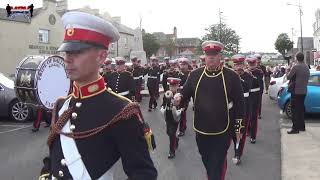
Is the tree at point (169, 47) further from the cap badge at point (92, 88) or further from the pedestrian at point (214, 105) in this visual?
the cap badge at point (92, 88)

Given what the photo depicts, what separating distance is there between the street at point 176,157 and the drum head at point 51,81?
2.46 m

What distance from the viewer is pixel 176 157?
31.2ft

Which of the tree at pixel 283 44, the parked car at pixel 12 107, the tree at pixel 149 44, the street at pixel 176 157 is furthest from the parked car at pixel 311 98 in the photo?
the tree at pixel 149 44

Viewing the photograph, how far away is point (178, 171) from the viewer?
27.5 feet

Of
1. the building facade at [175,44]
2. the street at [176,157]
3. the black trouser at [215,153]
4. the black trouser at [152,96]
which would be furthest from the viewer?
the building facade at [175,44]

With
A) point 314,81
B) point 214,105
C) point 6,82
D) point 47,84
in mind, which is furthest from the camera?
point 6,82

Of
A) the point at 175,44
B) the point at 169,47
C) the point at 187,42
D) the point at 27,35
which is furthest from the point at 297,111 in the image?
the point at 187,42

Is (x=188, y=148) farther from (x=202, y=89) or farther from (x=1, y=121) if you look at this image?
(x=1, y=121)

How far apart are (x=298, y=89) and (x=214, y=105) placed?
21.7ft

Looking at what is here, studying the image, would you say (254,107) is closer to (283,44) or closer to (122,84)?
(122,84)

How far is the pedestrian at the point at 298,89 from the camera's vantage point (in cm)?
1182

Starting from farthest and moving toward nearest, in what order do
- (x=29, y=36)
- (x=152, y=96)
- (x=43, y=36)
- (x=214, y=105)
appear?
(x=43, y=36) < (x=29, y=36) < (x=152, y=96) < (x=214, y=105)

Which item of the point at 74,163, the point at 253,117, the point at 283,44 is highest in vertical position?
the point at 283,44

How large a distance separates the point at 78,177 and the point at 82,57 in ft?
1.96
